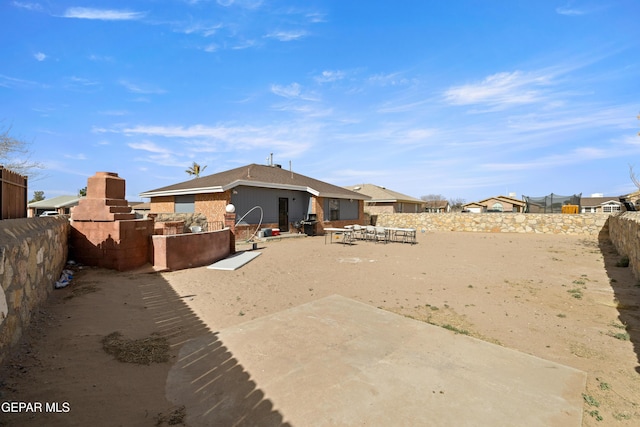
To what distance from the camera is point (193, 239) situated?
899 cm

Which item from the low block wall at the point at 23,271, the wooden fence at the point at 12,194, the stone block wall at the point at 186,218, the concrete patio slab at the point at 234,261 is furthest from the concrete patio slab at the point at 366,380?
the stone block wall at the point at 186,218

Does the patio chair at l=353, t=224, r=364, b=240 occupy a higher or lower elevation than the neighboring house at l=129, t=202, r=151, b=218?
lower

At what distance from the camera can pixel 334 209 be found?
2286cm

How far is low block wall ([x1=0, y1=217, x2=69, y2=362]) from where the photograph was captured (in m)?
3.10

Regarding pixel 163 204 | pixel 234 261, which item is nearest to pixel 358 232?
pixel 234 261

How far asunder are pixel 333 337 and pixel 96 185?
24.5ft

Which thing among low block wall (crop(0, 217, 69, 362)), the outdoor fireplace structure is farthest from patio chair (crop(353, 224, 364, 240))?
low block wall (crop(0, 217, 69, 362))

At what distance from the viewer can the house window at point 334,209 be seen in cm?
2239

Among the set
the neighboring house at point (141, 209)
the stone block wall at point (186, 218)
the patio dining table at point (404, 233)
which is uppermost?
the neighboring house at point (141, 209)

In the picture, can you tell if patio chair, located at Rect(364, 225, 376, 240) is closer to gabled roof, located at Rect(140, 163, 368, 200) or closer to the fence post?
gabled roof, located at Rect(140, 163, 368, 200)

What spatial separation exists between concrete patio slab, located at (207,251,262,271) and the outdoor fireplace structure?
216cm

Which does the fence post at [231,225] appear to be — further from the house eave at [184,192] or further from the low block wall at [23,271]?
the low block wall at [23,271]

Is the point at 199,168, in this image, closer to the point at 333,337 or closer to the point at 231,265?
the point at 231,265

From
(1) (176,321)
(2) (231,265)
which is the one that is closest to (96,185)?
(2) (231,265)
